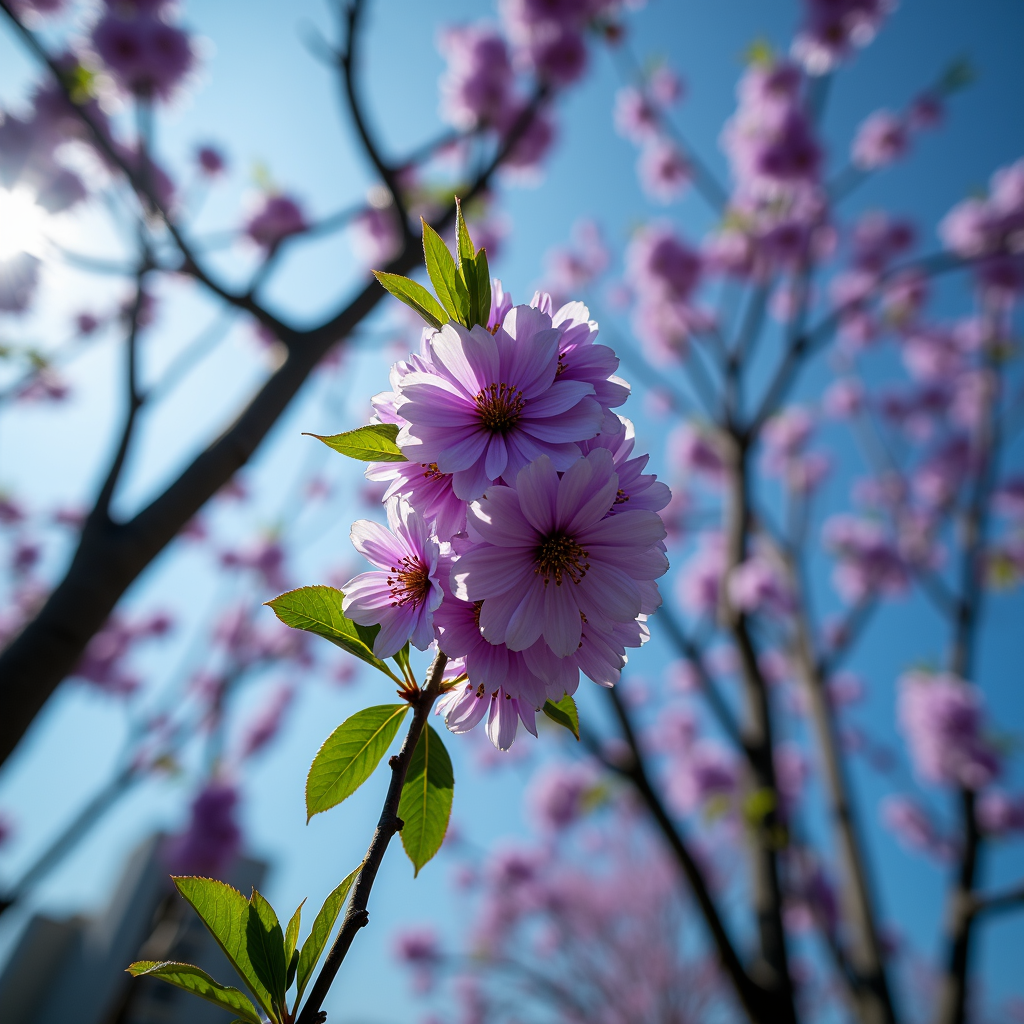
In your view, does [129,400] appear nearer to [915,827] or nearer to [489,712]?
[489,712]

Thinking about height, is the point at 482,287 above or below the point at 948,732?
below

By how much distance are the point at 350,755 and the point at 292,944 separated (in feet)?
0.49

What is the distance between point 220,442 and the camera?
185 centimetres

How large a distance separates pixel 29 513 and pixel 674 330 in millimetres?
7348

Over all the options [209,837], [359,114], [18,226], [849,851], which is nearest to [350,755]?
[359,114]

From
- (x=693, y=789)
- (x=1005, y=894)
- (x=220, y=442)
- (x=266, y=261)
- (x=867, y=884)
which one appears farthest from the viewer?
(x=693, y=789)

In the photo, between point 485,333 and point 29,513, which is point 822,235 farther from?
point 29,513

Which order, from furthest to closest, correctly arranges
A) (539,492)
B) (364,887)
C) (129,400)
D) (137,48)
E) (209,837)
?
(209,837) < (137,48) < (129,400) < (539,492) < (364,887)

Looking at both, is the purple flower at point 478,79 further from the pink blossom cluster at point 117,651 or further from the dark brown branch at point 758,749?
the pink blossom cluster at point 117,651

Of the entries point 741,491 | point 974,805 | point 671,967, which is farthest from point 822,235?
point 671,967

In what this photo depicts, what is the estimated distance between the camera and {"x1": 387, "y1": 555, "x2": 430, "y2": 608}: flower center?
542 millimetres

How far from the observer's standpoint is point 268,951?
455 mm

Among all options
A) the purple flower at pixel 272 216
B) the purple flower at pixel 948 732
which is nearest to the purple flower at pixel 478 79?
the purple flower at pixel 272 216

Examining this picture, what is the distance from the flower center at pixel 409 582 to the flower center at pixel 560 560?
103mm
